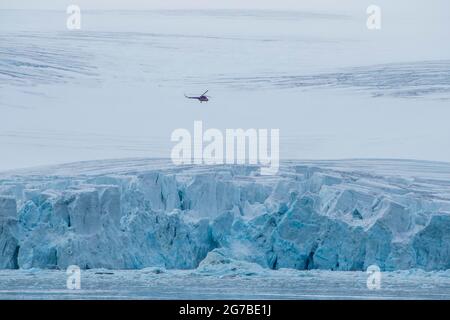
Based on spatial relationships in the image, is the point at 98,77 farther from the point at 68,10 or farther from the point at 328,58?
the point at 328,58

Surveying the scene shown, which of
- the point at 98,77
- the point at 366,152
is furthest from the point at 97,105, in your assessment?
the point at 366,152

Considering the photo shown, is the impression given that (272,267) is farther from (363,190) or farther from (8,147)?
(8,147)

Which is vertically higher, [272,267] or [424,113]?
[424,113]

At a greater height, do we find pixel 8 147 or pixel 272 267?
pixel 8 147

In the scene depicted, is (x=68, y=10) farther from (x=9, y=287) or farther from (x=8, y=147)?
(x=9, y=287)

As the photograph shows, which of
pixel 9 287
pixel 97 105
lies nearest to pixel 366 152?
pixel 97 105
